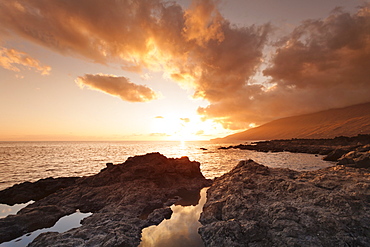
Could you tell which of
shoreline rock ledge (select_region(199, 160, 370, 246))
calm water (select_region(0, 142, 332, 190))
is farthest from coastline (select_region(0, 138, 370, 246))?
calm water (select_region(0, 142, 332, 190))

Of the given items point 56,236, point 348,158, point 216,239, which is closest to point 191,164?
point 216,239

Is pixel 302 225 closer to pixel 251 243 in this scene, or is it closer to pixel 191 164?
pixel 251 243

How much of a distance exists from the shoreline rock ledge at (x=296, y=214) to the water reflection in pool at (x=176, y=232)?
1.95 feet

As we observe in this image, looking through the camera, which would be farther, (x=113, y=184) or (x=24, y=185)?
(x=24, y=185)

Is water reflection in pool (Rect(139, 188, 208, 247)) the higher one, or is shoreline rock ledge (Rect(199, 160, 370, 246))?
shoreline rock ledge (Rect(199, 160, 370, 246))

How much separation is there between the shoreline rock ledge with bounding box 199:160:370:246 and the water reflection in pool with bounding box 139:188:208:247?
593 millimetres

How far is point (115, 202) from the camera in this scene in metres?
13.8

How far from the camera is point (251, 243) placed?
7633mm

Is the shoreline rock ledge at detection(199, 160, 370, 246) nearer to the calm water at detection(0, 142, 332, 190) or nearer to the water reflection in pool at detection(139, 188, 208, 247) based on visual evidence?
the water reflection in pool at detection(139, 188, 208, 247)

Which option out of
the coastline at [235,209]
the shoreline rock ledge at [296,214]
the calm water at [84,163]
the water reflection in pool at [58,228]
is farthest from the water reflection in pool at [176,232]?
the calm water at [84,163]

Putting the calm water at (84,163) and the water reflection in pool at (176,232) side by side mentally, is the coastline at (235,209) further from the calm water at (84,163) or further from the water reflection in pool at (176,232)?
the calm water at (84,163)

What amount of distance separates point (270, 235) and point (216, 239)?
8.30 feet

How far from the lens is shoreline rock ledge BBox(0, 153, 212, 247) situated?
28.4 ft

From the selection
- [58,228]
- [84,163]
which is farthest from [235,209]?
[84,163]
